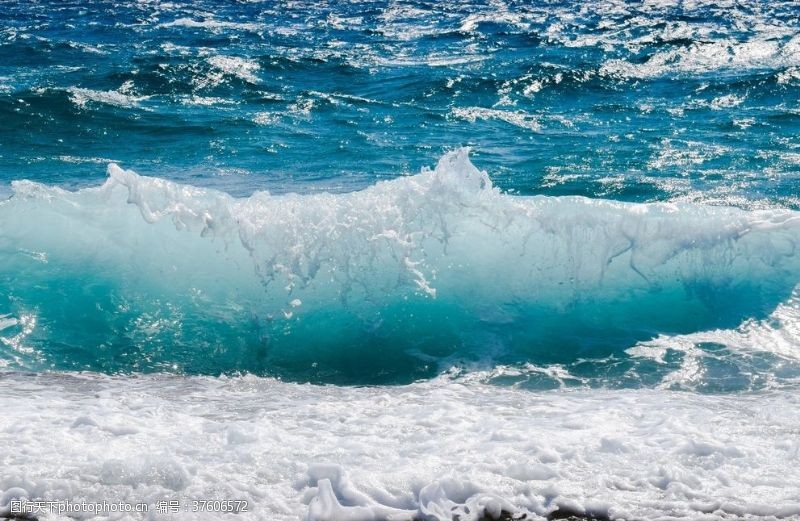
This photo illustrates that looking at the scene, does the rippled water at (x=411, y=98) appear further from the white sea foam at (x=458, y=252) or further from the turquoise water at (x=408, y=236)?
the white sea foam at (x=458, y=252)

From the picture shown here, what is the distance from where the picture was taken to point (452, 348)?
21.9 ft

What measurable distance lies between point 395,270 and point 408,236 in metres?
0.31

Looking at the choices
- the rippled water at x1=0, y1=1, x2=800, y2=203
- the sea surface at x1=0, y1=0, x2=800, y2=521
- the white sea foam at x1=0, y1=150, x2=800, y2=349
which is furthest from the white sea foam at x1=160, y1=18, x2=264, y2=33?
the white sea foam at x1=0, y1=150, x2=800, y2=349

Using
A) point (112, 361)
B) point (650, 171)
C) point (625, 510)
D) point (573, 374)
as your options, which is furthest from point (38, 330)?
point (650, 171)

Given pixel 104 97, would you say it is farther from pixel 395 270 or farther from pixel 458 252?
pixel 458 252

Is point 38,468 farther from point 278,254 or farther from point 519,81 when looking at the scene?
point 519,81

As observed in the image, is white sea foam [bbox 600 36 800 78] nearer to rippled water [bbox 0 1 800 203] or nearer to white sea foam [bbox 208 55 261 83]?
rippled water [bbox 0 1 800 203]

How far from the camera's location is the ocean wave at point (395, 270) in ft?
22.8

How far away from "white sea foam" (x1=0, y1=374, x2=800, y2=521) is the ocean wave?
1.35 m

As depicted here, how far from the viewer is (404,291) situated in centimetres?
736

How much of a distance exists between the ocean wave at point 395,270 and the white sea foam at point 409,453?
1353 millimetres

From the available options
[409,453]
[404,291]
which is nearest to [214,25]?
[404,291]

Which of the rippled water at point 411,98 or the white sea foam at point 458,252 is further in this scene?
the rippled water at point 411,98

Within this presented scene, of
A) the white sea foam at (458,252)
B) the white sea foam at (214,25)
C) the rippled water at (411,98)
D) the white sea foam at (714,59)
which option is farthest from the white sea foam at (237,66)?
the white sea foam at (458,252)
